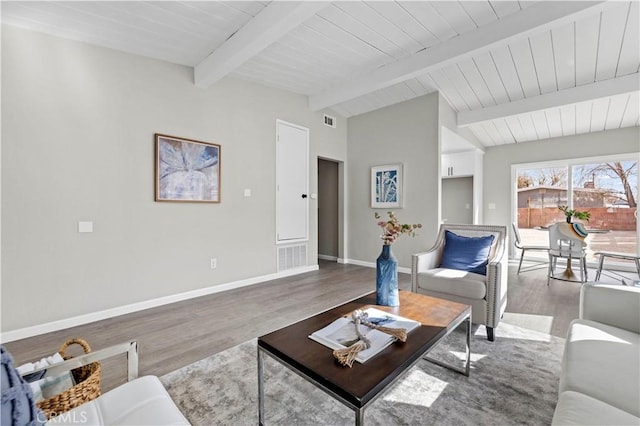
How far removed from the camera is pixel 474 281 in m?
2.42

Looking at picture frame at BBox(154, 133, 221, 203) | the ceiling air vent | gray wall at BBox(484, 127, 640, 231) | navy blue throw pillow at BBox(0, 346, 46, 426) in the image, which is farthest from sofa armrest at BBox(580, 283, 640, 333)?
gray wall at BBox(484, 127, 640, 231)

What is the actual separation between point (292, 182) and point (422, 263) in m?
2.56

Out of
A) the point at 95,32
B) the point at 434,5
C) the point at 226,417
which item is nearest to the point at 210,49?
the point at 95,32

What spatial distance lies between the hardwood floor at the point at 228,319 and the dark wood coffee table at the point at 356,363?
3.42 feet

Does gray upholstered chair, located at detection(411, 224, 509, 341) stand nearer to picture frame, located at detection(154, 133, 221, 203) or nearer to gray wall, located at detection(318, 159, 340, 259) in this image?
picture frame, located at detection(154, 133, 221, 203)

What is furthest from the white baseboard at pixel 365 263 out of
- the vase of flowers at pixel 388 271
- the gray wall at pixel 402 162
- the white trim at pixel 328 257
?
the vase of flowers at pixel 388 271

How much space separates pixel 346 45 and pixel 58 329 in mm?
4112

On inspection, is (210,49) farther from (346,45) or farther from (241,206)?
(241,206)

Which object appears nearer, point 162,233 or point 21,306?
point 21,306

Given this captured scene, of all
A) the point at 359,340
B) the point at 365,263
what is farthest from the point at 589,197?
A: the point at 359,340

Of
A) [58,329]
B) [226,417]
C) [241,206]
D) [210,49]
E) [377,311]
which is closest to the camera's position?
[226,417]

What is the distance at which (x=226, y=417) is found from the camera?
1.49m

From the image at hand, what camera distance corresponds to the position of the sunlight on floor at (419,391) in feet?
5.28

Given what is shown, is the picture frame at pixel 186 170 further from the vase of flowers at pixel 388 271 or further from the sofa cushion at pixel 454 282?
the sofa cushion at pixel 454 282
